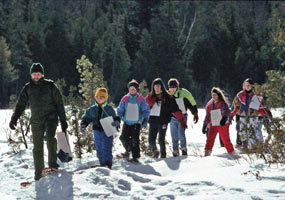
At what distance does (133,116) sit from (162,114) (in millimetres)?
749

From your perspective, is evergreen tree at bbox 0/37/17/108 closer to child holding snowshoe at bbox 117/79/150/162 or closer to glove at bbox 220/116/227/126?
child holding snowshoe at bbox 117/79/150/162

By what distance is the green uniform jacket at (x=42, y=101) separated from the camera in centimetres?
587

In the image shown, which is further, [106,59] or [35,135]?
[106,59]

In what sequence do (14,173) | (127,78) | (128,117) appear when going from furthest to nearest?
1. (127,78)
2. (128,117)
3. (14,173)

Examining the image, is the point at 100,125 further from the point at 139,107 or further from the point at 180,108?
the point at 180,108

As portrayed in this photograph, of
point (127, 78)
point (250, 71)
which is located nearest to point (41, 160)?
point (127, 78)

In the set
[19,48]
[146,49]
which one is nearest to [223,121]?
[146,49]

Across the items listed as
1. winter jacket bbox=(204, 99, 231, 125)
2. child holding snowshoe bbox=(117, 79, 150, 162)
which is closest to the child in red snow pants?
winter jacket bbox=(204, 99, 231, 125)

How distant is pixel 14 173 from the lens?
678 centimetres

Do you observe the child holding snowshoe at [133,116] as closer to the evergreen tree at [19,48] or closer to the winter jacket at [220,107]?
the winter jacket at [220,107]

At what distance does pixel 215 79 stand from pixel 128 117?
3877 centimetres

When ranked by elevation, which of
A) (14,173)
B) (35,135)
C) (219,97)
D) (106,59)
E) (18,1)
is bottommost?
(14,173)

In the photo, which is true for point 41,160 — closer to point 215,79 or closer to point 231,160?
point 231,160

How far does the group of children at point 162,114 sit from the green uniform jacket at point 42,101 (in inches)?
34.9
